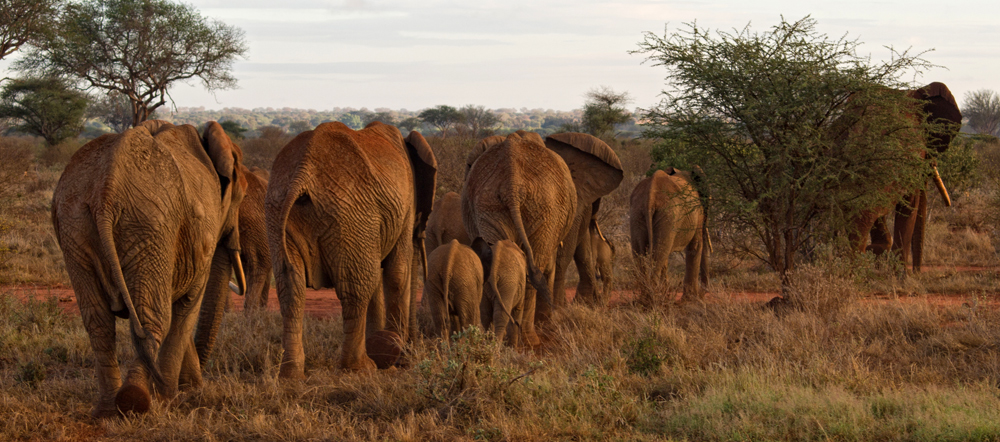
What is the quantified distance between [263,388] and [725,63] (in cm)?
556

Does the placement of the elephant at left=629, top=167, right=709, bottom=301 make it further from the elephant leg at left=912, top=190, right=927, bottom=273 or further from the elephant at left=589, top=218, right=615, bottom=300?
the elephant leg at left=912, top=190, right=927, bottom=273

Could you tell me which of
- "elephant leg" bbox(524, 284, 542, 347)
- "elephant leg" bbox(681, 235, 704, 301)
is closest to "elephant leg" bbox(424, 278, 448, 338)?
"elephant leg" bbox(524, 284, 542, 347)

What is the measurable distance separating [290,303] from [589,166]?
3993 mm

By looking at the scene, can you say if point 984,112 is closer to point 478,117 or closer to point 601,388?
point 478,117

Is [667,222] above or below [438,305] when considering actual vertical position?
above

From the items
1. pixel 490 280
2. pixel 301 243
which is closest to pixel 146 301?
pixel 301 243

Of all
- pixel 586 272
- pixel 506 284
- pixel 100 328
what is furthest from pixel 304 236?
pixel 586 272

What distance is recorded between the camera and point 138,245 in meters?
4.26

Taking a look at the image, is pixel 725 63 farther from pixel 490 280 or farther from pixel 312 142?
pixel 312 142

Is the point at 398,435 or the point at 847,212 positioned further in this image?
the point at 847,212

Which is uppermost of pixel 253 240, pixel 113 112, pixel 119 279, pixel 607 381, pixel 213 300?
pixel 113 112

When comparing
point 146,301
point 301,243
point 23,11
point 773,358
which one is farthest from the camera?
point 23,11

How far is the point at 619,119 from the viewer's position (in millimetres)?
30406

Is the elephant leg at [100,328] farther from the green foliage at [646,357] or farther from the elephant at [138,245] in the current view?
the green foliage at [646,357]
